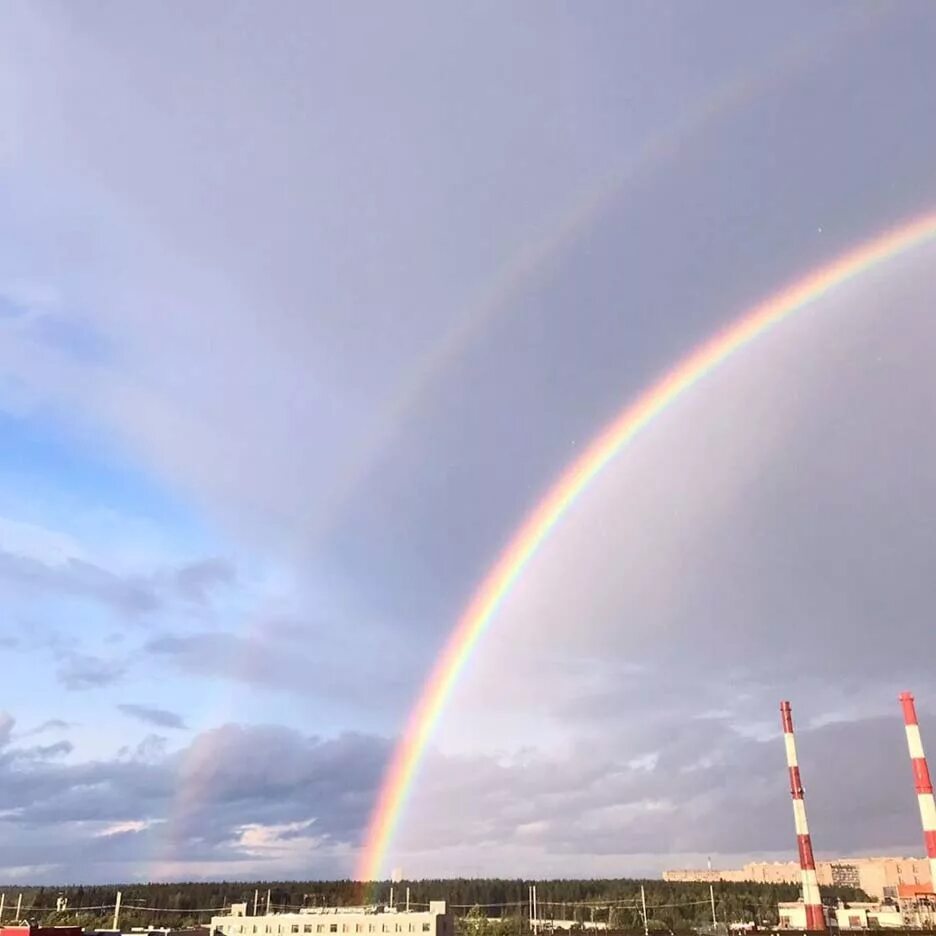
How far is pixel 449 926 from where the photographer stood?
110 meters

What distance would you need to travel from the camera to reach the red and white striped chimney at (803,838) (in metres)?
113

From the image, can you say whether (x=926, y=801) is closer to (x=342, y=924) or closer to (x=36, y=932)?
(x=342, y=924)

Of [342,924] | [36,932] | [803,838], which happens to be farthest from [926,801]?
[36,932]

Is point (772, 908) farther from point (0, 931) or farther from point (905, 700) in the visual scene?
point (0, 931)

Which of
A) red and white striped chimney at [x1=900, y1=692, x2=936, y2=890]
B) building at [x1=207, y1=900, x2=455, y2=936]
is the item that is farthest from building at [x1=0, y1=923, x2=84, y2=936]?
red and white striped chimney at [x1=900, y1=692, x2=936, y2=890]

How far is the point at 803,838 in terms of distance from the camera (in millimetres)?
112625

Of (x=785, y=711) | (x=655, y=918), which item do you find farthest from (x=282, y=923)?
(x=655, y=918)

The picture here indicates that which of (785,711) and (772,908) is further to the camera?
(772,908)

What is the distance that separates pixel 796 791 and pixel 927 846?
63.1ft

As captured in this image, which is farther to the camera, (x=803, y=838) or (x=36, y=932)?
(x=803, y=838)

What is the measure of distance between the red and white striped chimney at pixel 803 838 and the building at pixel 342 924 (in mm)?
44208

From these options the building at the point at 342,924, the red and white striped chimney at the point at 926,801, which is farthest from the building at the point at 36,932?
the red and white striped chimney at the point at 926,801

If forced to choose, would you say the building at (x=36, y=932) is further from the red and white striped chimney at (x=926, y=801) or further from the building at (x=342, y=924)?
the red and white striped chimney at (x=926, y=801)

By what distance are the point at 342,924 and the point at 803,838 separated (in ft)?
185
